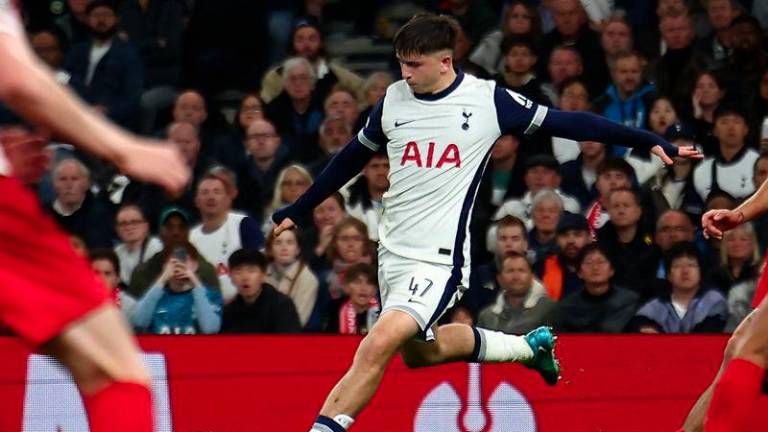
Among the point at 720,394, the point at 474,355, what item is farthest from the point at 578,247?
the point at 720,394

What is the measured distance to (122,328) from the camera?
417 centimetres

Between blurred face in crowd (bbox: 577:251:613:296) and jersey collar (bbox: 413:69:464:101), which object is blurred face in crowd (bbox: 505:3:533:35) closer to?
blurred face in crowd (bbox: 577:251:613:296)

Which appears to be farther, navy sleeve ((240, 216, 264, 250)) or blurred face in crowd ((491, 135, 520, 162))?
blurred face in crowd ((491, 135, 520, 162))

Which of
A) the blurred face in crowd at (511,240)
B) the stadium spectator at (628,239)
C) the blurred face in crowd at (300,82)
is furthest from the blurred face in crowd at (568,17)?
the blurred face in crowd at (511,240)

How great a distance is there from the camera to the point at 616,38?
12117 mm

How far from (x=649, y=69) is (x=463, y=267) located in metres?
5.14

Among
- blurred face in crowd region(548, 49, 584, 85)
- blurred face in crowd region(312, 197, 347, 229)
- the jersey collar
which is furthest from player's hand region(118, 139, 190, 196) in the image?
blurred face in crowd region(548, 49, 584, 85)

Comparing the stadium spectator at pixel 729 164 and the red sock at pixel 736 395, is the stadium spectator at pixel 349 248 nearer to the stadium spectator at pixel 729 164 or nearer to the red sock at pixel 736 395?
the stadium spectator at pixel 729 164

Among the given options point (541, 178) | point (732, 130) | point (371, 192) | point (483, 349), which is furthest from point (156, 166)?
point (732, 130)

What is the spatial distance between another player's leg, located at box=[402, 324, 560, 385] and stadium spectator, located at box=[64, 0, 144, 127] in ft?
16.8

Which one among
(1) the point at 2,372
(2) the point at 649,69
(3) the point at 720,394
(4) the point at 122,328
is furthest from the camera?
(2) the point at 649,69

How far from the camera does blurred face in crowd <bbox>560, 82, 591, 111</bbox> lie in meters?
11.6

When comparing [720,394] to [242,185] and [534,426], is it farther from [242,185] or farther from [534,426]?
[242,185]

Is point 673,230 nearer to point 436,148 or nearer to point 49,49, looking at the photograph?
point 436,148
